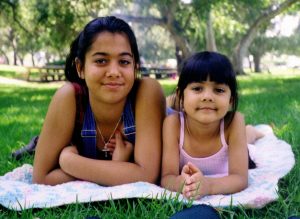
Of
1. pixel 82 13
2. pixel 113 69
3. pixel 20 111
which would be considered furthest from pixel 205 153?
pixel 82 13

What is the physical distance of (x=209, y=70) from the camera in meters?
2.40

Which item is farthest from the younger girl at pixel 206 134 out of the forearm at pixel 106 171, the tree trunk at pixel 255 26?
the tree trunk at pixel 255 26

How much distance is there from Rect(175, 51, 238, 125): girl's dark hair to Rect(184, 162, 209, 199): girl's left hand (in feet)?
1.73

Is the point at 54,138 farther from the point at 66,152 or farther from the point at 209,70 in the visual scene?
the point at 209,70

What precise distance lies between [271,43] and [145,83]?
39.1 m

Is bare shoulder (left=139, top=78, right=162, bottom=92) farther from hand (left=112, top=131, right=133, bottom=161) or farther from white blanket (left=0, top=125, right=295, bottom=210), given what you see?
white blanket (left=0, top=125, right=295, bottom=210)

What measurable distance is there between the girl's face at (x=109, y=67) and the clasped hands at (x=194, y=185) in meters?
0.60

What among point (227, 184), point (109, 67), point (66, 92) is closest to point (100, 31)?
point (109, 67)

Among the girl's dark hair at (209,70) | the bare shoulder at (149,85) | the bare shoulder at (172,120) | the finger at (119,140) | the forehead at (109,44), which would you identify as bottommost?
the finger at (119,140)

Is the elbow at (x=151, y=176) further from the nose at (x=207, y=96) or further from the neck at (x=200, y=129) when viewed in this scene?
the nose at (x=207, y=96)

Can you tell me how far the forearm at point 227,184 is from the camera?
230cm

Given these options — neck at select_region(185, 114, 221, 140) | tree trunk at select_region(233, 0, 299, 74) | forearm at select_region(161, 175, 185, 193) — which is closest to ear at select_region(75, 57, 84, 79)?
neck at select_region(185, 114, 221, 140)

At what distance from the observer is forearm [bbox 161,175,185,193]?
2.30 metres

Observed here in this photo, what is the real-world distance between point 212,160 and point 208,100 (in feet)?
1.43
